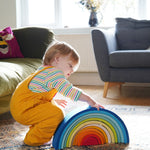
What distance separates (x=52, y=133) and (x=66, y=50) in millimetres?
429

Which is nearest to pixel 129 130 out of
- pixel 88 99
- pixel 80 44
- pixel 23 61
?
pixel 88 99

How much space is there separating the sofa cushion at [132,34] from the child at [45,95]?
1.84 meters

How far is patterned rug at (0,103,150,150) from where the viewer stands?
1.39 m

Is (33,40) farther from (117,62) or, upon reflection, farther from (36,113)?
(36,113)

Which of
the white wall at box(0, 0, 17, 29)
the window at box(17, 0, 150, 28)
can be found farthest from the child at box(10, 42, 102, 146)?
the white wall at box(0, 0, 17, 29)

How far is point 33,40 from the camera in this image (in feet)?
8.07

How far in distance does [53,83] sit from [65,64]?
0.13 metres

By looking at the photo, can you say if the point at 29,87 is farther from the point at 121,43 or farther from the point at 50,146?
the point at 121,43

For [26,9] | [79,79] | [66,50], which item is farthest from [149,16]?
[66,50]

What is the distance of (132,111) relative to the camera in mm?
2191

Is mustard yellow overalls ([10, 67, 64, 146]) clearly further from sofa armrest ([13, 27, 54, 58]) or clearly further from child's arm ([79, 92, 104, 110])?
sofa armrest ([13, 27, 54, 58])

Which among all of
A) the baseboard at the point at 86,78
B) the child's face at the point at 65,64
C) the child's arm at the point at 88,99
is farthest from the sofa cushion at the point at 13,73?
the baseboard at the point at 86,78

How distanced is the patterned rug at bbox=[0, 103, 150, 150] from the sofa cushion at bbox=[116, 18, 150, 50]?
1.06 meters

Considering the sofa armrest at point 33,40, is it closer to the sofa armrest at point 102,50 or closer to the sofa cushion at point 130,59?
the sofa armrest at point 102,50
